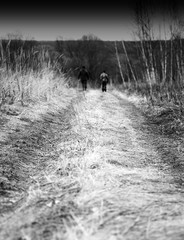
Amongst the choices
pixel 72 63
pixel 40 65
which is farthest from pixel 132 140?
pixel 72 63

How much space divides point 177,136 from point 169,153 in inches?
50.8

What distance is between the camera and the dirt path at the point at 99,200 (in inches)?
74.7

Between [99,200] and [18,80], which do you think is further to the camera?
[18,80]

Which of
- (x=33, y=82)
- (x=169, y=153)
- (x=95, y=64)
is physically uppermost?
(x=95, y=64)

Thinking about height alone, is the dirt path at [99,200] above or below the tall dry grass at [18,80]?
below

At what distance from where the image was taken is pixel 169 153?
454 centimetres

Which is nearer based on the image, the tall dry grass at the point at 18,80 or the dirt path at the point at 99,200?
the dirt path at the point at 99,200

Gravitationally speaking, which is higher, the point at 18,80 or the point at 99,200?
the point at 18,80

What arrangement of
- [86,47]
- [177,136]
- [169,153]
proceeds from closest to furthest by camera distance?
[169,153]
[177,136]
[86,47]

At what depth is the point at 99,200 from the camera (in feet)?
7.73

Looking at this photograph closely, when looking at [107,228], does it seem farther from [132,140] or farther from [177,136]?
[177,136]

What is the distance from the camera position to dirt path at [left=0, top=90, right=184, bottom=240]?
74.7 inches

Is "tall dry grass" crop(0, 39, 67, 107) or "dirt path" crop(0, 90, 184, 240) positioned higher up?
"tall dry grass" crop(0, 39, 67, 107)

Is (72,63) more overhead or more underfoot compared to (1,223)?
more overhead
